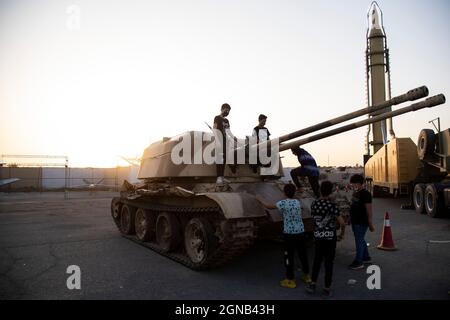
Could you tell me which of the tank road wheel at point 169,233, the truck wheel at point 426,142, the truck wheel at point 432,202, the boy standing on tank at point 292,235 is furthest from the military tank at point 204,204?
the truck wheel at point 426,142

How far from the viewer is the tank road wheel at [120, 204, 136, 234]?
384 inches

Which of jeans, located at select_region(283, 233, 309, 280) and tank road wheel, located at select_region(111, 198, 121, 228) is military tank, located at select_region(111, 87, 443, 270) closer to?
jeans, located at select_region(283, 233, 309, 280)

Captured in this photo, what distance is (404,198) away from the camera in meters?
21.8

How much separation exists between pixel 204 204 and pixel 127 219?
4566mm

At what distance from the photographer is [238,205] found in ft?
18.7

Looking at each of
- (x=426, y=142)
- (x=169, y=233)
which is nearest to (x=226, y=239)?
(x=169, y=233)

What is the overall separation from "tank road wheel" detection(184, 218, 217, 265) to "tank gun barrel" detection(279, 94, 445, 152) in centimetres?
236

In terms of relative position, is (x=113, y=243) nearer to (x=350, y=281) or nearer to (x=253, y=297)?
Result: (x=253, y=297)

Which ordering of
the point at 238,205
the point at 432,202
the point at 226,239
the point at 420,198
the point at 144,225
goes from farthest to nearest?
the point at 420,198
the point at 432,202
the point at 144,225
the point at 238,205
the point at 226,239

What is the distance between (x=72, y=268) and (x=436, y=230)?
9692 millimetres

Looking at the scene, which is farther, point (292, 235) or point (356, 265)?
point (356, 265)

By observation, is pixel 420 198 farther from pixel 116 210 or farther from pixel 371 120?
pixel 116 210
